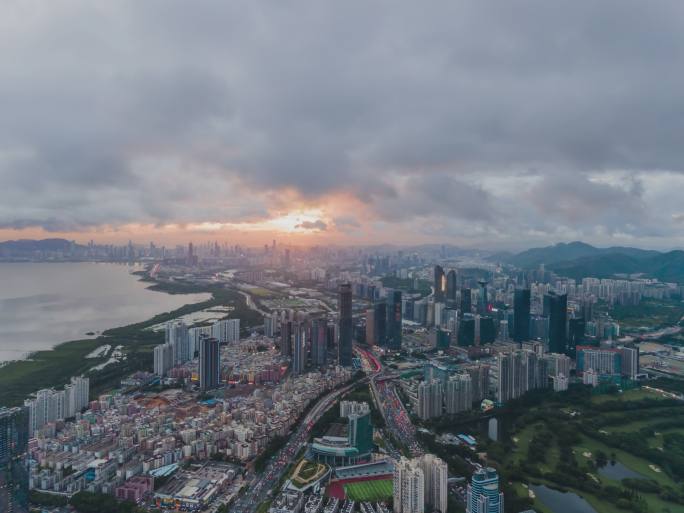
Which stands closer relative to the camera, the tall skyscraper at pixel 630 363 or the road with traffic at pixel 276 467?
the road with traffic at pixel 276 467

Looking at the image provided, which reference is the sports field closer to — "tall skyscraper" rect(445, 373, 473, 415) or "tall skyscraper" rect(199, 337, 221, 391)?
"tall skyscraper" rect(445, 373, 473, 415)

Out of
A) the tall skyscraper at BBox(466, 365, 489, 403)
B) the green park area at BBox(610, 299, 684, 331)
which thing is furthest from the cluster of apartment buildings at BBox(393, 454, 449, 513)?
the green park area at BBox(610, 299, 684, 331)

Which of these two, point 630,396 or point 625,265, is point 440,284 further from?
point 625,265

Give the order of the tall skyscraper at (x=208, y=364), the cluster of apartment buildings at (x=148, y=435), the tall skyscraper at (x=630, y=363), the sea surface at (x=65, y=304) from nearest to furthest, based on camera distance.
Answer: the cluster of apartment buildings at (x=148, y=435), the tall skyscraper at (x=208, y=364), the tall skyscraper at (x=630, y=363), the sea surface at (x=65, y=304)

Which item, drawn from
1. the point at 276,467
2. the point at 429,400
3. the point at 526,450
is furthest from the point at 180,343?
the point at 526,450

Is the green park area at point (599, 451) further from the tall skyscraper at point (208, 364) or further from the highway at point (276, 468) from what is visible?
the tall skyscraper at point (208, 364)

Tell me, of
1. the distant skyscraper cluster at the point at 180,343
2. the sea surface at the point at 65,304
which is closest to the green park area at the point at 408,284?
the sea surface at the point at 65,304
